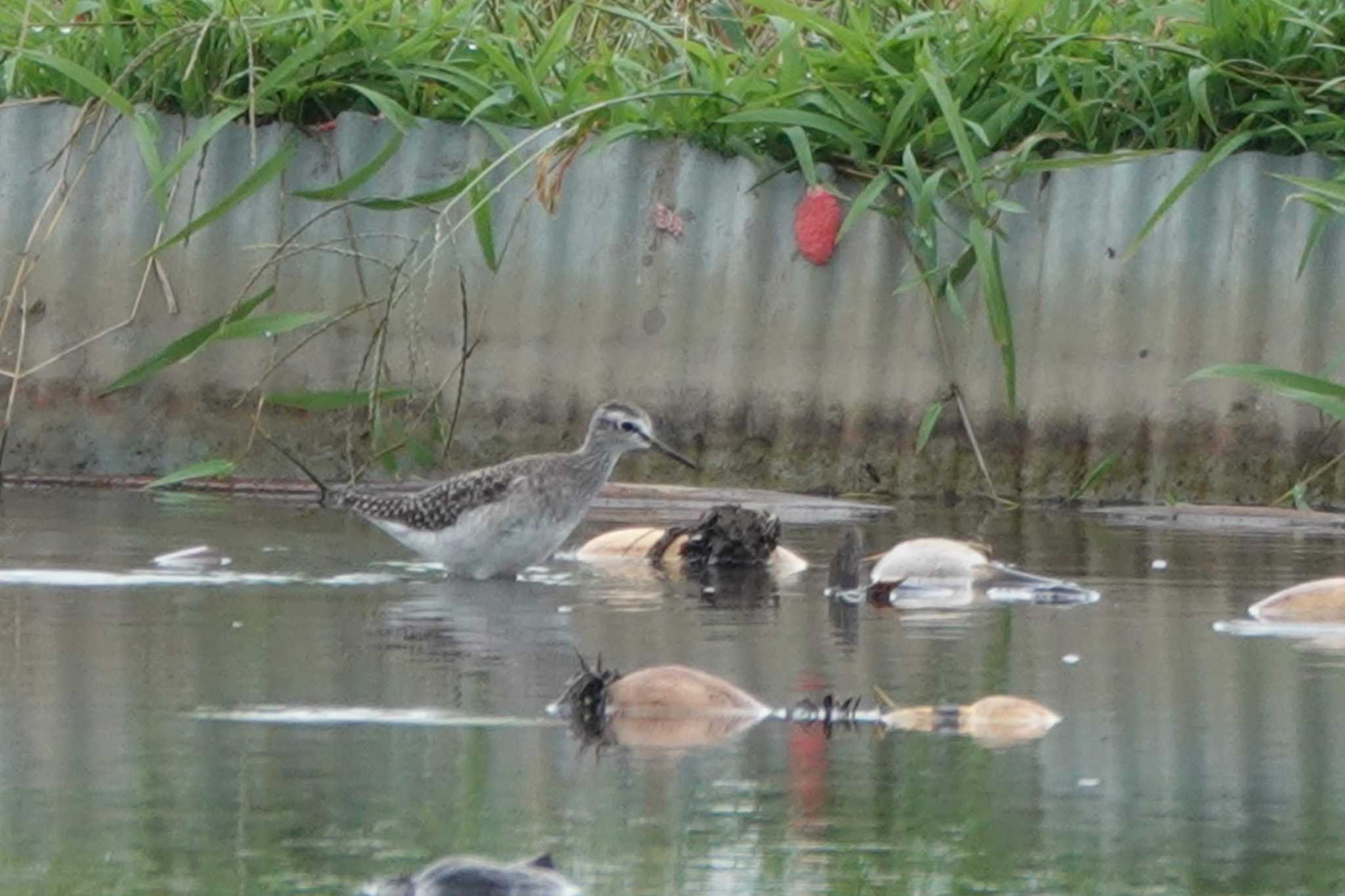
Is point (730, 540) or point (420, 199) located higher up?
point (420, 199)

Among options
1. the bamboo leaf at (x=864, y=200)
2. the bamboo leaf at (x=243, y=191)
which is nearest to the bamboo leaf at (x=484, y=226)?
the bamboo leaf at (x=243, y=191)

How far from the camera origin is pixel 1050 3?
10875 mm

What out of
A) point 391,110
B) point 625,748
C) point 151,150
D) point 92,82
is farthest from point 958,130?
point 625,748

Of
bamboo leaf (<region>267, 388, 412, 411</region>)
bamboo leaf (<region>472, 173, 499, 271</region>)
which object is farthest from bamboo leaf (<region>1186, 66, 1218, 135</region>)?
bamboo leaf (<region>267, 388, 412, 411</region>)

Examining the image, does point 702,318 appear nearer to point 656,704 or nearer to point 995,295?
point 995,295

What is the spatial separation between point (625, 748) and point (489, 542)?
288 cm

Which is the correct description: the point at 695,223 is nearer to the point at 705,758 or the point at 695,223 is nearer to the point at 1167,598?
the point at 1167,598

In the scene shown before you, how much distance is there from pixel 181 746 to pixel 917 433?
16.3 feet

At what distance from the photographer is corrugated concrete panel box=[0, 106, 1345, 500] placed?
978cm

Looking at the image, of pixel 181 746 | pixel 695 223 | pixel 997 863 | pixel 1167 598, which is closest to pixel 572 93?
pixel 695 223

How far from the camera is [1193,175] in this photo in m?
9.34

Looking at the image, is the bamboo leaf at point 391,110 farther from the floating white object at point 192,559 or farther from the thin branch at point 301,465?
the floating white object at point 192,559

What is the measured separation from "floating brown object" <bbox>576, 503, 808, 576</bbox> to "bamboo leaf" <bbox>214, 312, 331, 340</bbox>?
1.74m

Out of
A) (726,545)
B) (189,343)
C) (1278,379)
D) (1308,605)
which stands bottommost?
(1308,605)
